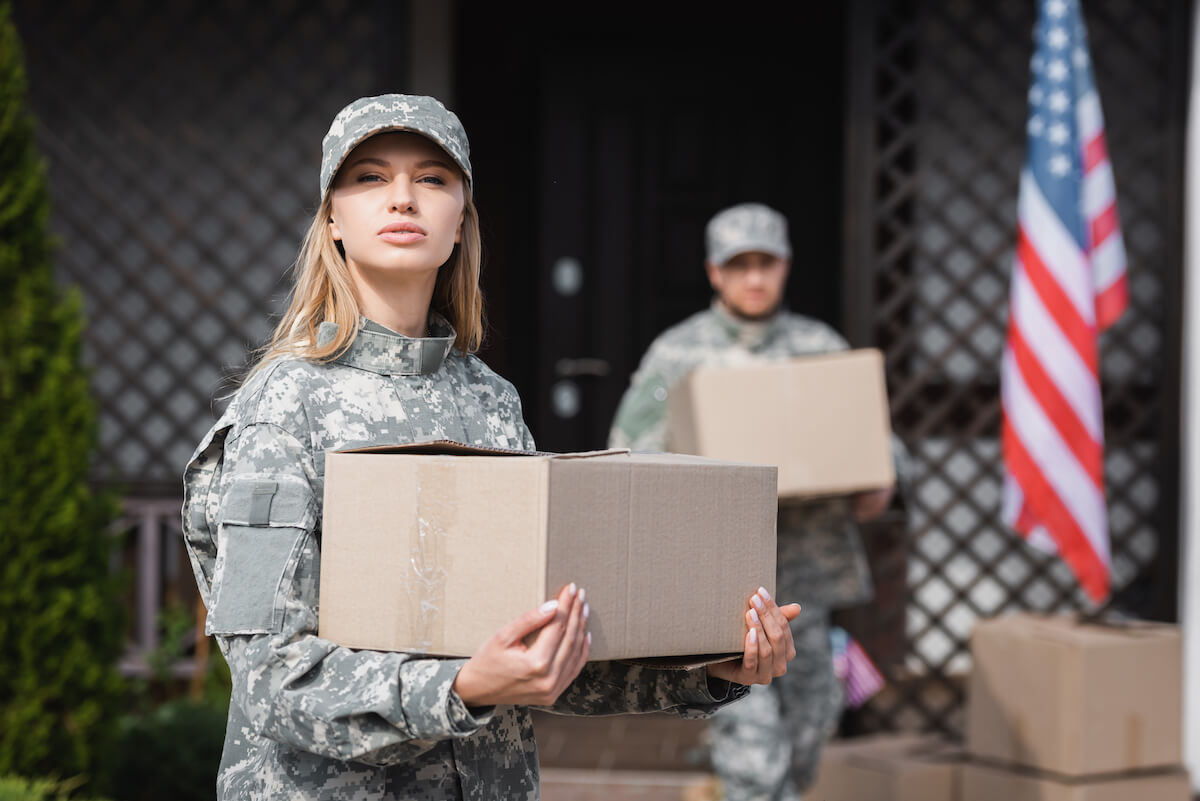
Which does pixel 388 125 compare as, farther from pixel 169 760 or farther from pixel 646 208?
pixel 646 208

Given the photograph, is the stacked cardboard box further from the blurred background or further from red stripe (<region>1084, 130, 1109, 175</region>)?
red stripe (<region>1084, 130, 1109, 175</region>)

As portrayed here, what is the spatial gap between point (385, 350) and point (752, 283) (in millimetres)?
2147

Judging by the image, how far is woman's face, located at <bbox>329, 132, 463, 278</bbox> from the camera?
1.47 meters

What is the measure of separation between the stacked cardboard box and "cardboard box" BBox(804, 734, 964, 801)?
80 mm

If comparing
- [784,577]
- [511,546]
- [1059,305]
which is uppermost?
[1059,305]

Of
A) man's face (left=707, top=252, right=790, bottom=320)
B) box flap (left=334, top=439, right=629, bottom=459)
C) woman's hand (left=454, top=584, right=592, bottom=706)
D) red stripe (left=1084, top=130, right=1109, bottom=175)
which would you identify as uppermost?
red stripe (left=1084, top=130, right=1109, bottom=175)

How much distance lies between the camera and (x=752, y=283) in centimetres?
352

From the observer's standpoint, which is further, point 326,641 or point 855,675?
point 855,675

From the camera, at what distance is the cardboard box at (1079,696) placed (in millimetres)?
3105

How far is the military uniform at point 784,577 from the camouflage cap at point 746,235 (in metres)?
0.18

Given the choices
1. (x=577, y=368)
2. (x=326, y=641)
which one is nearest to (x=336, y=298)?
(x=326, y=641)

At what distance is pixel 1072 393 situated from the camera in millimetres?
3576

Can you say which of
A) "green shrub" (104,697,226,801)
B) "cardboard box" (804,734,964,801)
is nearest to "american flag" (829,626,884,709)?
"cardboard box" (804,734,964,801)

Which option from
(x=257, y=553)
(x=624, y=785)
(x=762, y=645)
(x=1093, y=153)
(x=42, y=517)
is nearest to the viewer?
(x=257, y=553)
